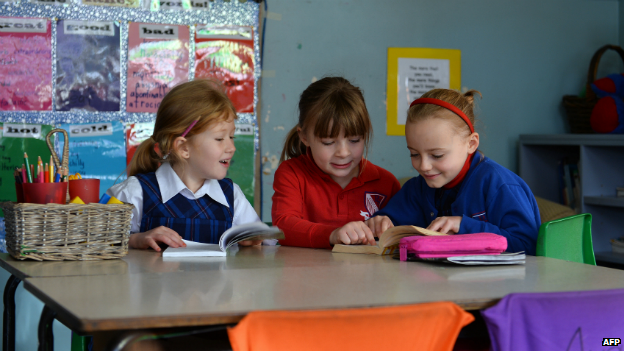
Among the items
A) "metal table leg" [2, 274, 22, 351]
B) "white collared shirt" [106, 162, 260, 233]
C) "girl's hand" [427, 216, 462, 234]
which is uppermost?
"white collared shirt" [106, 162, 260, 233]

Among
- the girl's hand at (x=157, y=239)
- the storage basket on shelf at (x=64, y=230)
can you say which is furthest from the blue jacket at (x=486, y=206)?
the storage basket on shelf at (x=64, y=230)

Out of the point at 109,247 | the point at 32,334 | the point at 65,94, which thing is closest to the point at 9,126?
the point at 65,94

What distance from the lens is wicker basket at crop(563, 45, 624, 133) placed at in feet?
9.45

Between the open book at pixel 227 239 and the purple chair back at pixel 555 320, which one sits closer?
the purple chair back at pixel 555 320

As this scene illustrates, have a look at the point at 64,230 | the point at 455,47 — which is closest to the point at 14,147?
the point at 64,230

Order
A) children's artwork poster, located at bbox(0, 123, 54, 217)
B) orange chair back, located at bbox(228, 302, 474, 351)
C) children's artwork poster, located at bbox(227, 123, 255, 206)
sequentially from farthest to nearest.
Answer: children's artwork poster, located at bbox(227, 123, 255, 206) < children's artwork poster, located at bbox(0, 123, 54, 217) < orange chair back, located at bbox(228, 302, 474, 351)

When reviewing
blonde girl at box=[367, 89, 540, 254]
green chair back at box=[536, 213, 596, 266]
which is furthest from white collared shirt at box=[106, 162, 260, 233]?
green chair back at box=[536, 213, 596, 266]

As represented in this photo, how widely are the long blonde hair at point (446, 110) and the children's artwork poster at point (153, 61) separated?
136 centimetres

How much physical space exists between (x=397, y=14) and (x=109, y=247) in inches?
80.8

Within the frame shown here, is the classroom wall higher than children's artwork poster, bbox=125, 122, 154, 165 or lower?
higher

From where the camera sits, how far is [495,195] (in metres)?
1.41

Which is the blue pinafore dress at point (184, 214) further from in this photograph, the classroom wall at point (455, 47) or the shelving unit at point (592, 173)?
the shelving unit at point (592, 173)

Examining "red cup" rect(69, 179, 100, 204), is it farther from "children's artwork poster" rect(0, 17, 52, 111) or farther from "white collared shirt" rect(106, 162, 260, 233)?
"children's artwork poster" rect(0, 17, 52, 111)

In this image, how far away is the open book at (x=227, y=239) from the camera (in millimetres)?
1261
